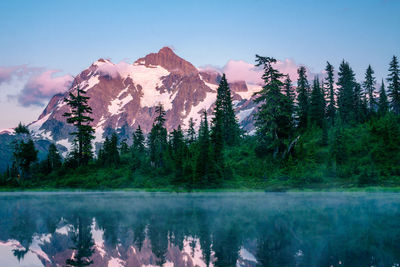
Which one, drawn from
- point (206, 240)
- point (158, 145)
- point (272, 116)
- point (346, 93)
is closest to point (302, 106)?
point (346, 93)

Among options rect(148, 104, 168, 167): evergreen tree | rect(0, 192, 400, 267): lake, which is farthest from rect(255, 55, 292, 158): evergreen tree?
rect(0, 192, 400, 267): lake

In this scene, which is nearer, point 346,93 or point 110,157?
point 110,157

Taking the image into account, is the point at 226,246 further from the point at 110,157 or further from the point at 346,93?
the point at 346,93

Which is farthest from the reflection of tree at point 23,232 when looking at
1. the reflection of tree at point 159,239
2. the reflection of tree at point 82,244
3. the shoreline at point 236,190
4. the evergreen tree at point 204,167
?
the evergreen tree at point 204,167

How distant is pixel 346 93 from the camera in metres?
73.1

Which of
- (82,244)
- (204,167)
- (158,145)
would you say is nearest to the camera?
(82,244)

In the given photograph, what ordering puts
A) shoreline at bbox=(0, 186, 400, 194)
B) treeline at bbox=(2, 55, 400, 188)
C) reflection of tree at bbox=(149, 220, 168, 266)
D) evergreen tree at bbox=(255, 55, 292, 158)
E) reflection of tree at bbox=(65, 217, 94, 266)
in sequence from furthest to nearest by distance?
evergreen tree at bbox=(255, 55, 292, 158) → treeline at bbox=(2, 55, 400, 188) → shoreline at bbox=(0, 186, 400, 194) → reflection of tree at bbox=(149, 220, 168, 266) → reflection of tree at bbox=(65, 217, 94, 266)

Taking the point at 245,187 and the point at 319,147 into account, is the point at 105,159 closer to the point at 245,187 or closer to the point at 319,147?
the point at 245,187

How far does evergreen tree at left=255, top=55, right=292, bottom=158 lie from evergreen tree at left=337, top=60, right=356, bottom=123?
20.3 m

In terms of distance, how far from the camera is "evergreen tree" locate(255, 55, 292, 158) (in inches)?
2077

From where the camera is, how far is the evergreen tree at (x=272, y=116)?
52750 millimetres

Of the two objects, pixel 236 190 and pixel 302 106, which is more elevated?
pixel 302 106

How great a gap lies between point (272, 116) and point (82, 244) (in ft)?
143

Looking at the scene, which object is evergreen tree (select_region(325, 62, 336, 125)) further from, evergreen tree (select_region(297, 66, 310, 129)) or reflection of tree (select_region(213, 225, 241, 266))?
reflection of tree (select_region(213, 225, 241, 266))
